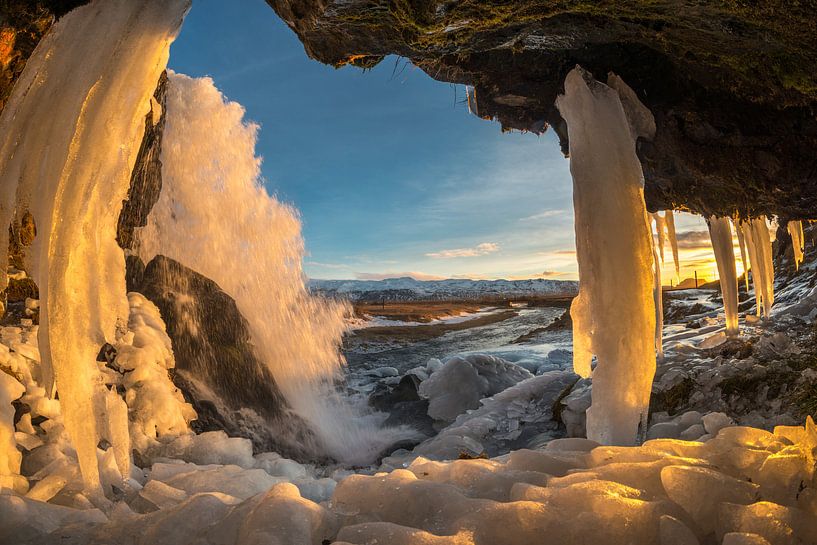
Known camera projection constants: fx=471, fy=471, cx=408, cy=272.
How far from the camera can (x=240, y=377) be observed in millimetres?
7395

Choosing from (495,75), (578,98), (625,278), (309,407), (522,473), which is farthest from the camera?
(309,407)

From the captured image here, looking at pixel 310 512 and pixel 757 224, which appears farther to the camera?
pixel 757 224

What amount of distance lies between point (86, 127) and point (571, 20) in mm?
3529

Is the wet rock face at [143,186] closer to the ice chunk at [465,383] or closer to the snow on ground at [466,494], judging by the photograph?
the snow on ground at [466,494]

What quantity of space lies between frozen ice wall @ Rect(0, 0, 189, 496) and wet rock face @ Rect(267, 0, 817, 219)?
3.23 ft

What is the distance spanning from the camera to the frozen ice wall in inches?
117

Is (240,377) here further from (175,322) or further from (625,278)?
(625,278)

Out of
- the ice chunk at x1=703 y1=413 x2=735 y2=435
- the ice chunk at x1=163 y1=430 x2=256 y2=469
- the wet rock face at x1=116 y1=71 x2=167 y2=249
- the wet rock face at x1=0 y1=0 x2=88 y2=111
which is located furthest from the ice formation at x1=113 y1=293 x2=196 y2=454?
the ice chunk at x1=703 y1=413 x2=735 y2=435

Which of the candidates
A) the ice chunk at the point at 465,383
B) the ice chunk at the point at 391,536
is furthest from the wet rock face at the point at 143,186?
the ice chunk at the point at 391,536

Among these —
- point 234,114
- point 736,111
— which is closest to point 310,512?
point 736,111

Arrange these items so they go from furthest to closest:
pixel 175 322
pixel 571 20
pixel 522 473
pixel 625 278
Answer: pixel 175 322, pixel 625 278, pixel 571 20, pixel 522 473

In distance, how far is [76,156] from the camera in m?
3.02

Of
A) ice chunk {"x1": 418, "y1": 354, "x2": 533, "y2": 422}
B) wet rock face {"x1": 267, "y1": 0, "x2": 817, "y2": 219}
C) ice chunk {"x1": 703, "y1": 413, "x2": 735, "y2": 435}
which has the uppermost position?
wet rock face {"x1": 267, "y1": 0, "x2": 817, "y2": 219}

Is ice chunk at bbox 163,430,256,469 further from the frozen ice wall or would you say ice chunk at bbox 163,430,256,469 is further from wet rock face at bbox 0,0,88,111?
wet rock face at bbox 0,0,88,111
